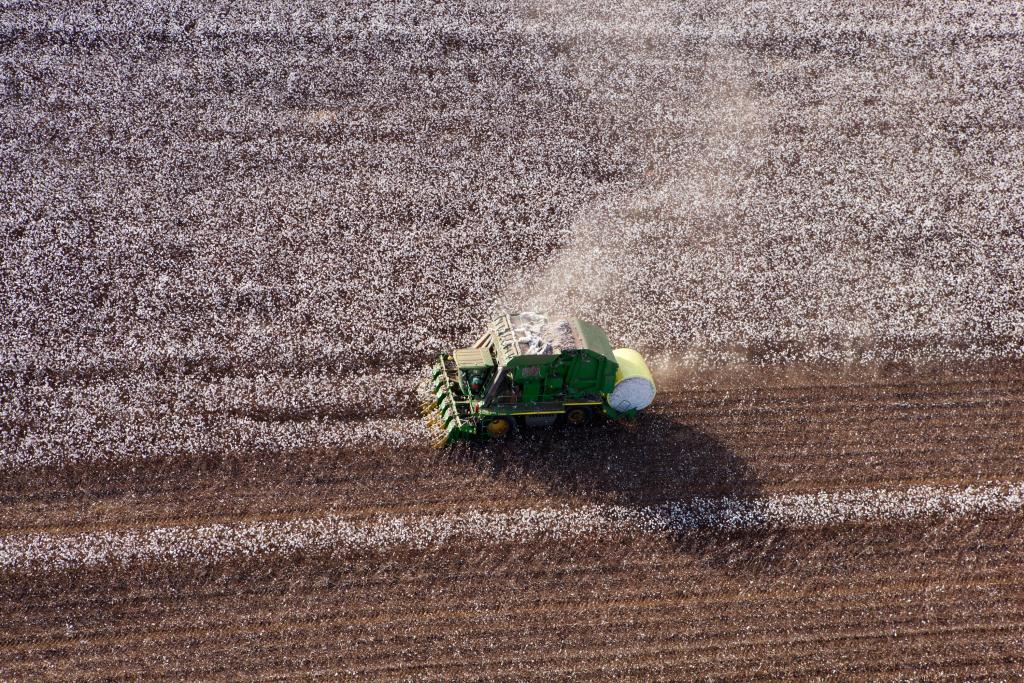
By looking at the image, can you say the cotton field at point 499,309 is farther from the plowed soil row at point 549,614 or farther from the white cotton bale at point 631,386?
the white cotton bale at point 631,386

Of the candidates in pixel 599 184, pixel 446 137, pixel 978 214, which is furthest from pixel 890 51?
pixel 446 137

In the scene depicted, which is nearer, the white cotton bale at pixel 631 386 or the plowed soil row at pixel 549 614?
the plowed soil row at pixel 549 614

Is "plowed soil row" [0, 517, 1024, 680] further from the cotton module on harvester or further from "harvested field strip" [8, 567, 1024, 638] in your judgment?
the cotton module on harvester

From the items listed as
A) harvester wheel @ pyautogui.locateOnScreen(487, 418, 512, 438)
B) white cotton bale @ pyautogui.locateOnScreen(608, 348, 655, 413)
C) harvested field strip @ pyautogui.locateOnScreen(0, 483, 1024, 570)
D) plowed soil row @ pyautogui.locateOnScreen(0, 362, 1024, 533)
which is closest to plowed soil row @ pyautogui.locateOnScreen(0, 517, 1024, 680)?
harvested field strip @ pyautogui.locateOnScreen(0, 483, 1024, 570)

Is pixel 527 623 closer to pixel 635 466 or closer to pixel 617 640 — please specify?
pixel 617 640

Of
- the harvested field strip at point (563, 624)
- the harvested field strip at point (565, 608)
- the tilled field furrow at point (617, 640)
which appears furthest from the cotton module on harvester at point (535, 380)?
the tilled field furrow at point (617, 640)
